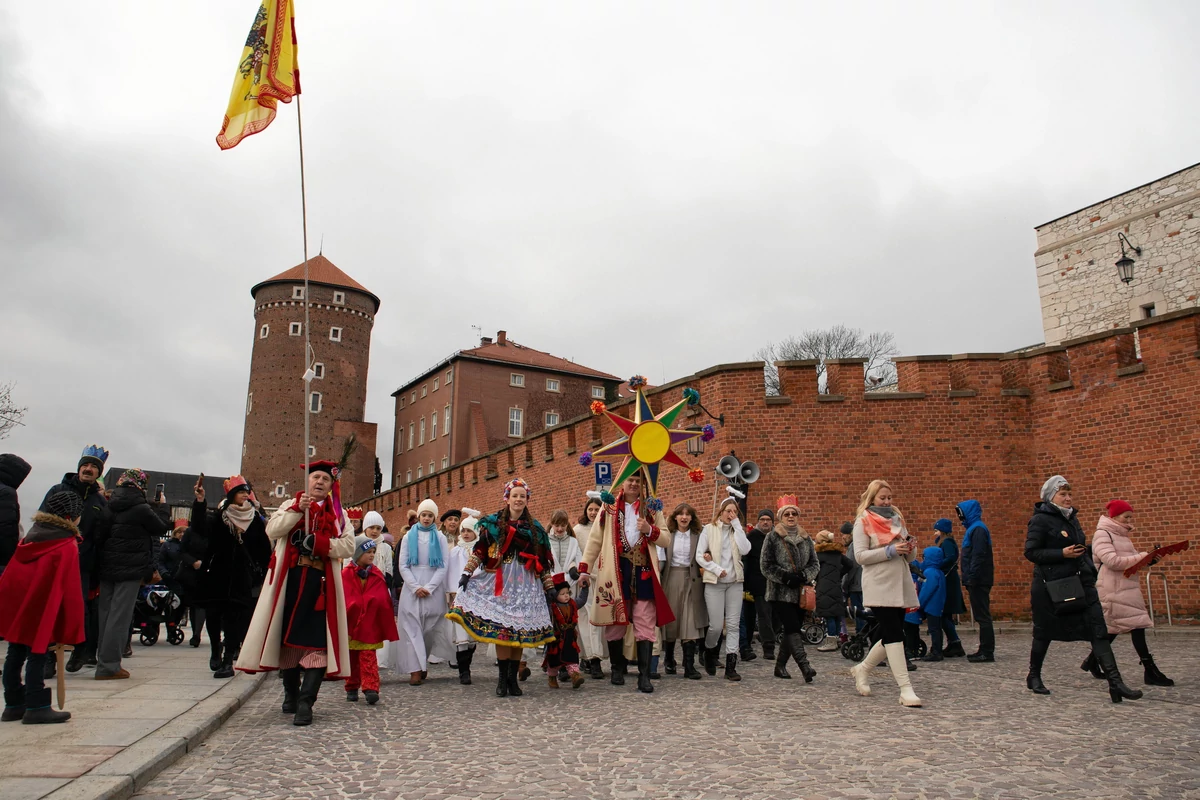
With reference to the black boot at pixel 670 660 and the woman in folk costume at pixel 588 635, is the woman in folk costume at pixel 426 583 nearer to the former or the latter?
the woman in folk costume at pixel 588 635

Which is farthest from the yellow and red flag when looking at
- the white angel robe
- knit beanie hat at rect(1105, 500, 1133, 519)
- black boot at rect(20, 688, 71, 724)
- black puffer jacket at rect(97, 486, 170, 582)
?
knit beanie hat at rect(1105, 500, 1133, 519)

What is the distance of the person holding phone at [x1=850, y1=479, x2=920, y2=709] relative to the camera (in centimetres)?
723

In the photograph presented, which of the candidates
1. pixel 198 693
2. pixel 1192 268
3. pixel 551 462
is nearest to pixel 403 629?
pixel 198 693

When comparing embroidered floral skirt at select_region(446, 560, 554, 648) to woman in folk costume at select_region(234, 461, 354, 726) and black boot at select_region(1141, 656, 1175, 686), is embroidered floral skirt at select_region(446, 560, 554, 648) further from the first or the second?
black boot at select_region(1141, 656, 1175, 686)

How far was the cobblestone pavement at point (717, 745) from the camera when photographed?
4496 millimetres

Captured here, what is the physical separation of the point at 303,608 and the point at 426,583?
3206 mm

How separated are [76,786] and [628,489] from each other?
5527 millimetres

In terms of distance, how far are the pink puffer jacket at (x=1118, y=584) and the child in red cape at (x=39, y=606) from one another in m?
8.10

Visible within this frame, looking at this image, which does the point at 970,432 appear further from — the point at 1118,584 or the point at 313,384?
the point at 313,384

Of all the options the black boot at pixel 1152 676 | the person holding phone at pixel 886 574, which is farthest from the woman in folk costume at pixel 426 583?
the black boot at pixel 1152 676

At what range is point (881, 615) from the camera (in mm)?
7367

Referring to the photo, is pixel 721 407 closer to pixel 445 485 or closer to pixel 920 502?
pixel 920 502

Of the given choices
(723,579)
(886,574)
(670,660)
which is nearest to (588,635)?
(670,660)

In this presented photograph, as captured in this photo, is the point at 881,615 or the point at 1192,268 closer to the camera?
the point at 881,615
